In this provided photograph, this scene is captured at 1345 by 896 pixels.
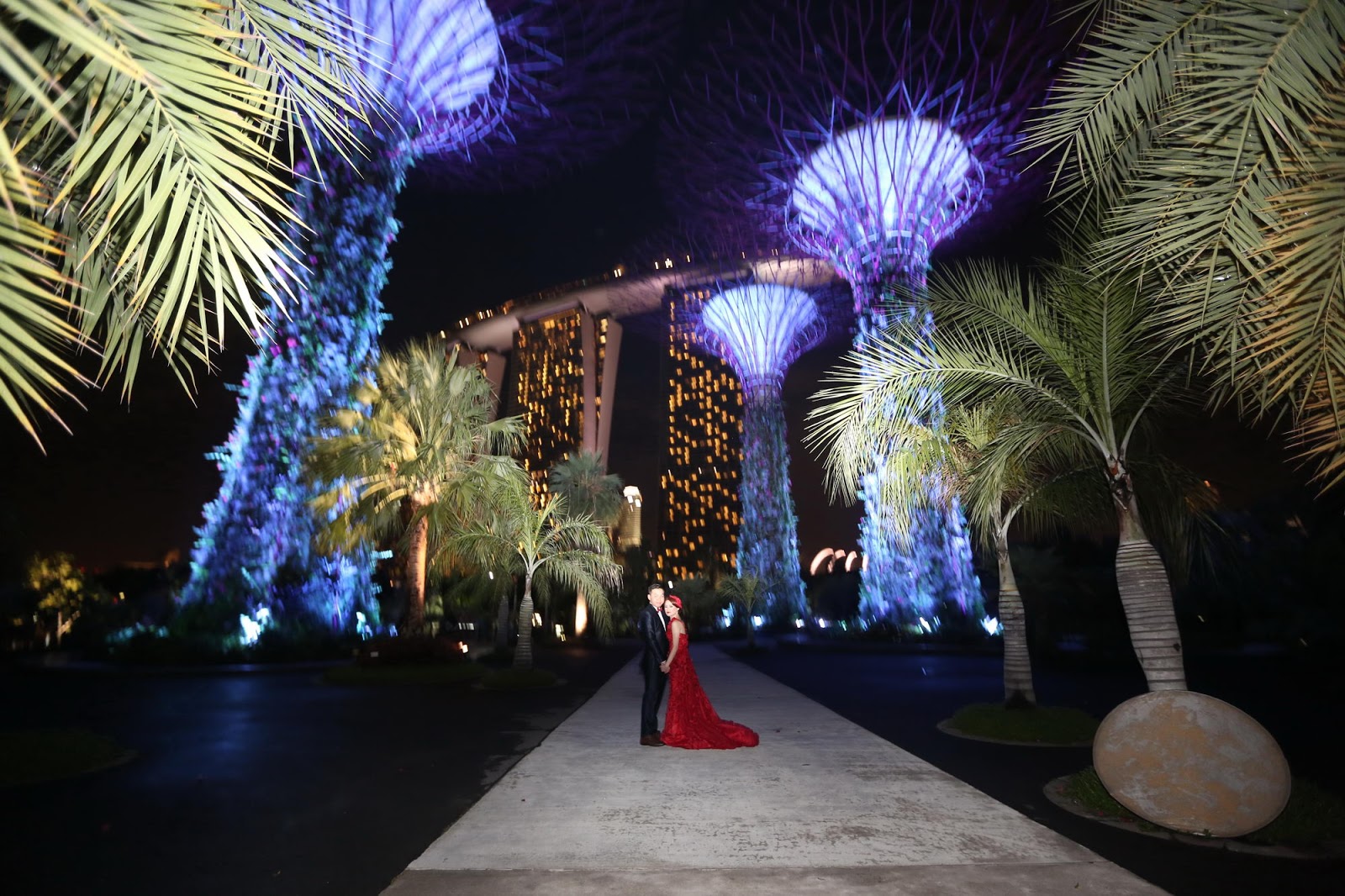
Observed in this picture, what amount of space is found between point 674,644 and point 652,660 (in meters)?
0.40

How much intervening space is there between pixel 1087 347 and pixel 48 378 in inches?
353

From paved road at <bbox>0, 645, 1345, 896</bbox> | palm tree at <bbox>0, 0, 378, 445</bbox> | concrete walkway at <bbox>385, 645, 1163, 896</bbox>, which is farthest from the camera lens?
paved road at <bbox>0, 645, 1345, 896</bbox>

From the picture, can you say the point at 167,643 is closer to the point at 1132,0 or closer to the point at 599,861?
the point at 599,861

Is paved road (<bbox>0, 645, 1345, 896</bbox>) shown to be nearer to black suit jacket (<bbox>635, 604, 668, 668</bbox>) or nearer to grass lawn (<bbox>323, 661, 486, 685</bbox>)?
grass lawn (<bbox>323, 661, 486, 685</bbox>)

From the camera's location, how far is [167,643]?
1015 inches

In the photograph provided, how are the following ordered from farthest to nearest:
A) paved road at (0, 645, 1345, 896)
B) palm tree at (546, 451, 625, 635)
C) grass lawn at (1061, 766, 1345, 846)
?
palm tree at (546, 451, 625, 635) < grass lawn at (1061, 766, 1345, 846) < paved road at (0, 645, 1345, 896)

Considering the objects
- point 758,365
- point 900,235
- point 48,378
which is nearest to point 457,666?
point 48,378

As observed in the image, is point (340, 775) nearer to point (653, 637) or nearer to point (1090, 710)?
point (653, 637)

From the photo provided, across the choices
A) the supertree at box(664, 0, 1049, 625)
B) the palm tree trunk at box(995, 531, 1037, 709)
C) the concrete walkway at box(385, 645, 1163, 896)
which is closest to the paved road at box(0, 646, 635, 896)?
the concrete walkway at box(385, 645, 1163, 896)

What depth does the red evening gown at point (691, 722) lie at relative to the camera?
9.84m

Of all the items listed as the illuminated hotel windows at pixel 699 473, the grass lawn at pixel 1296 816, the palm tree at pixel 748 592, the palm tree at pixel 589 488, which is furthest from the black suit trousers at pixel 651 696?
the illuminated hotel windows at pixel 699 473

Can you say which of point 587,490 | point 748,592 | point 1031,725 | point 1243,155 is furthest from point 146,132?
point 748,592

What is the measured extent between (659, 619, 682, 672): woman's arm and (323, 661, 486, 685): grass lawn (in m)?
12.7

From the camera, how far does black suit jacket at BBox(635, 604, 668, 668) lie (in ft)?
33.7
